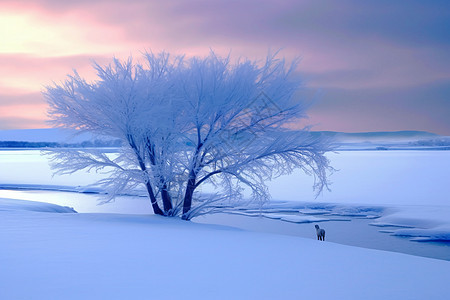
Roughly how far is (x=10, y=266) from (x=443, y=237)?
13090mm

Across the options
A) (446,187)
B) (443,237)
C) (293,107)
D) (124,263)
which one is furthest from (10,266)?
(446,187)

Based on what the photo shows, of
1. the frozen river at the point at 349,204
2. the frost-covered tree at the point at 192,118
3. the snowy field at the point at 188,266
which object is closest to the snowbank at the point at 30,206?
the frost-covered tree at the point at 192,118

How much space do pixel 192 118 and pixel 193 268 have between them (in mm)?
→ 8402

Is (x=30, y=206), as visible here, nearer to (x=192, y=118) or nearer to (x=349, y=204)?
(x=192, y=118)

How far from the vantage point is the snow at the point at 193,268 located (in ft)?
16.1

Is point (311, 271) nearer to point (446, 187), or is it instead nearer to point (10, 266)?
point (10, 266)

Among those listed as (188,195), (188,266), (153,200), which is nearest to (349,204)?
(188,195)

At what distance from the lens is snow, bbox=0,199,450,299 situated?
4.89 metres

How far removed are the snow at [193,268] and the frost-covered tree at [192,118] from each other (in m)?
5.63

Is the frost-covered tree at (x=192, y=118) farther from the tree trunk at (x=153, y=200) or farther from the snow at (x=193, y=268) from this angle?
the snow at (x=193, y=268)

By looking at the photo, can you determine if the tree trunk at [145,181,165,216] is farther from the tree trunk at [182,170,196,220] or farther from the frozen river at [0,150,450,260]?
the frozen river at [0,150,450,260]

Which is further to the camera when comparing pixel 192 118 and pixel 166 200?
pixel 166 200

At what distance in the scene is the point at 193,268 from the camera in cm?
595

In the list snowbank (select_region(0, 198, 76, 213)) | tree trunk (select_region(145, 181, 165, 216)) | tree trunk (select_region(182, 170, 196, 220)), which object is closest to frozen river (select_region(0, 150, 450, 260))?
tree trunk (select_region(182, 170, 196, 220))
